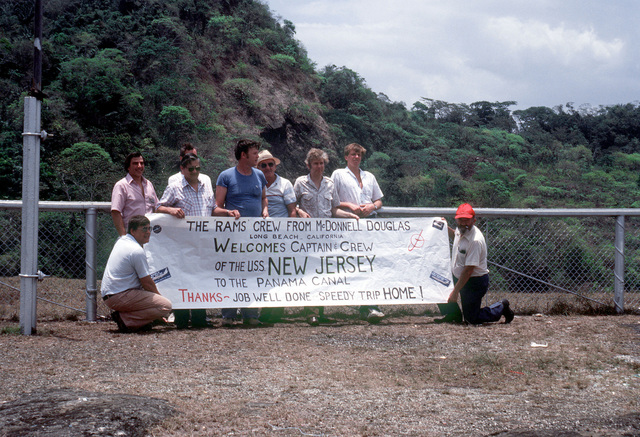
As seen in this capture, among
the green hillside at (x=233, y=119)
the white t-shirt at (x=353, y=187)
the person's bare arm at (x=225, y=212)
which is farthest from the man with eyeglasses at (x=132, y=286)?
the green hillside at (x=233, y=119)

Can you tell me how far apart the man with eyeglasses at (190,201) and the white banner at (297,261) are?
10cm

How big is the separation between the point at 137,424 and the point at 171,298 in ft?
11.1

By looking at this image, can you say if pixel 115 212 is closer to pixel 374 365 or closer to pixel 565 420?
pixel 374 365

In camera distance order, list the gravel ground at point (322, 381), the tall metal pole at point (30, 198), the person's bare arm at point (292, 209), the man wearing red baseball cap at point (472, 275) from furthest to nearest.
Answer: the person's bare arm at point (292, 209)
the man wearing red baseball cap at point (472, 275)
the tall metal pole at point (30, 198)
the gravel ground at point (322, 381)

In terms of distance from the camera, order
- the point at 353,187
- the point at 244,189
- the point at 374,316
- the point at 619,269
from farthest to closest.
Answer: the point at 619,269
the point at 353,187
the point at 374,316
the point at 244,189

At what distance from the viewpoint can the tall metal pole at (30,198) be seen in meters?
5.92

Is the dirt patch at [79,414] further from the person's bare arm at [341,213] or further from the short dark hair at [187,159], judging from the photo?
the person's bare arm at [341,213]

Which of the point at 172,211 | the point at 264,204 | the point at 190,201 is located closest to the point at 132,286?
the point at 172,211

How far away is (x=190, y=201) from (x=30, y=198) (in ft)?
5.71

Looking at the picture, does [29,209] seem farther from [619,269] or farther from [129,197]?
[619,269]

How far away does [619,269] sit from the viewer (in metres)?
8.35

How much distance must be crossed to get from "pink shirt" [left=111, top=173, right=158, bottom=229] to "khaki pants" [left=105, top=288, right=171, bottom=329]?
0.85 m

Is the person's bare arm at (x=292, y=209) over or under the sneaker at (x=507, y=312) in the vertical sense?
over

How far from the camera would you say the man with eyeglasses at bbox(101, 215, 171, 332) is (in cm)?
634
